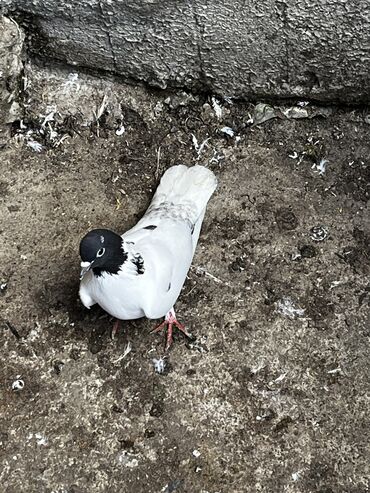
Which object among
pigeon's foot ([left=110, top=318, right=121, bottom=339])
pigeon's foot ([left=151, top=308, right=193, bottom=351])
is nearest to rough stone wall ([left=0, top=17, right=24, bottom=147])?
pigeon's foot ([left=110, top=318, right=121, bottom=339])

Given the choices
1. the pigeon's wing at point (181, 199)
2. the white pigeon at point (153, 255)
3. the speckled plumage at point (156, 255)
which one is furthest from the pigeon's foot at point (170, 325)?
the pigeon's wing at point (181, 199)

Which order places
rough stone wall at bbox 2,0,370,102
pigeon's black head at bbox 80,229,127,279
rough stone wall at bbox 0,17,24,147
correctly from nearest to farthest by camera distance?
pigeon's black head at bbox 80,229,127,279 → rough stone wall at bbox 2,0,370,102 → rough stone wall at bbox 0,17,24,147

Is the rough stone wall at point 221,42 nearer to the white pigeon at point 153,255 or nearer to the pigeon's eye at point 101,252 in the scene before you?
the white pigeon at point 153,255

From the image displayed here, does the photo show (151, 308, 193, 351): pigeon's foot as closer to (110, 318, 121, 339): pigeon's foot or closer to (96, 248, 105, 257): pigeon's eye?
(110, 318, 121, 339): pigeon's foot

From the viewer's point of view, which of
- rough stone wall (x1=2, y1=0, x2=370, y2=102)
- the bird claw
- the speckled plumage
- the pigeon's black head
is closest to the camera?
the pigeon's black head

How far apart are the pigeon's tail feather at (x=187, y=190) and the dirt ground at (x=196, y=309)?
19 cm

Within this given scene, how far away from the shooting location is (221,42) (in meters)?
3.92

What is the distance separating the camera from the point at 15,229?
155 inches

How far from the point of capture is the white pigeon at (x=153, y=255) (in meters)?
3.20

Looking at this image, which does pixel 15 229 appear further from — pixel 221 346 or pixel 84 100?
pixel 221 346

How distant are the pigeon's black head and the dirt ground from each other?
529 millimetres

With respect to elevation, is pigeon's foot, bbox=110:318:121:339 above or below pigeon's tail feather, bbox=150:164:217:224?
below

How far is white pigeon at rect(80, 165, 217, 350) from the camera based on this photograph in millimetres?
3197

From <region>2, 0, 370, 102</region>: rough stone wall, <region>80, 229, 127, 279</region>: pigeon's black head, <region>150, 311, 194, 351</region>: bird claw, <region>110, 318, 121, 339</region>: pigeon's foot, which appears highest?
<region>2, 0, 370, 102</region>: rough stone wall
